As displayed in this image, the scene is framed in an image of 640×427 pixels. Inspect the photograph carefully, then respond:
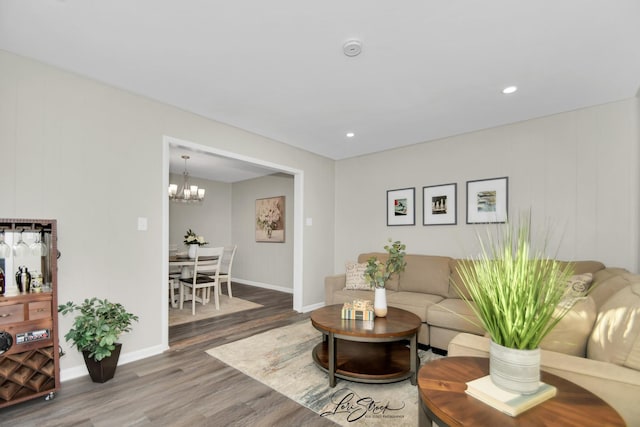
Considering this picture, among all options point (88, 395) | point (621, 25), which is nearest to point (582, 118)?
point (621, 25)

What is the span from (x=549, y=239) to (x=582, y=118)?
130 centimetres

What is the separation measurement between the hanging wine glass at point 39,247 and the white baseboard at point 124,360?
976 millimetres

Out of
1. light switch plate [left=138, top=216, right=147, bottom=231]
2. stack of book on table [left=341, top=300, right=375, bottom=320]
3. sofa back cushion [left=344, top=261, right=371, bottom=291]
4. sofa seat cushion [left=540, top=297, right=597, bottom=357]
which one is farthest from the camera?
sofa back cushion [left=344, top=261, right=371, bottom=291]

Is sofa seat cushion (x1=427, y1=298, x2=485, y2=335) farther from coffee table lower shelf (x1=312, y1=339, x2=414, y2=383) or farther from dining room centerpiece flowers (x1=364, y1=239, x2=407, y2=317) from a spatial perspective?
dining room centerpiece flowers (x1=364, y1=239, x2=407, y2=317)

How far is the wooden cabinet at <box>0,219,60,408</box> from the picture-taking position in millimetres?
2023

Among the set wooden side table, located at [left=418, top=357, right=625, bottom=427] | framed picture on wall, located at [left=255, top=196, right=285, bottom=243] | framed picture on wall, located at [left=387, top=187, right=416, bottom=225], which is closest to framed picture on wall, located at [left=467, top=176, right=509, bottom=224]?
framed picture on wall, located at [left=387, top=187, right=416, bottom=225]

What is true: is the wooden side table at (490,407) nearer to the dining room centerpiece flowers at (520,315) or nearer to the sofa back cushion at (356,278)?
the dining room centerpiece flowers at (520,315)

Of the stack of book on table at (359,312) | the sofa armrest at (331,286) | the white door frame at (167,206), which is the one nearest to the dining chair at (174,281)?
the white door frame at (167,206)

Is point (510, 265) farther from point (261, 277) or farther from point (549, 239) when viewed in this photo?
point (261, 277)

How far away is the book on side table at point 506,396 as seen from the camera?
3.26 ft

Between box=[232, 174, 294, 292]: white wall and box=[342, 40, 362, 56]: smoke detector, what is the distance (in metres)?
4.01

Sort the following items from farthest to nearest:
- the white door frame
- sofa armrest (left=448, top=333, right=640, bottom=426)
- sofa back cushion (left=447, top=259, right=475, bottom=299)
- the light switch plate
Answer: sofa back cushion (left=447, top=259, right=475, bottom=299) → the white door frame → the light switch plate → sofa armrest (left=448, top=333, right=640, bottom=426)

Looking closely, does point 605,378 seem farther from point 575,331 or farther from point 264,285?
point 264,285

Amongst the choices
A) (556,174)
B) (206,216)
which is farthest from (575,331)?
(206,216)
